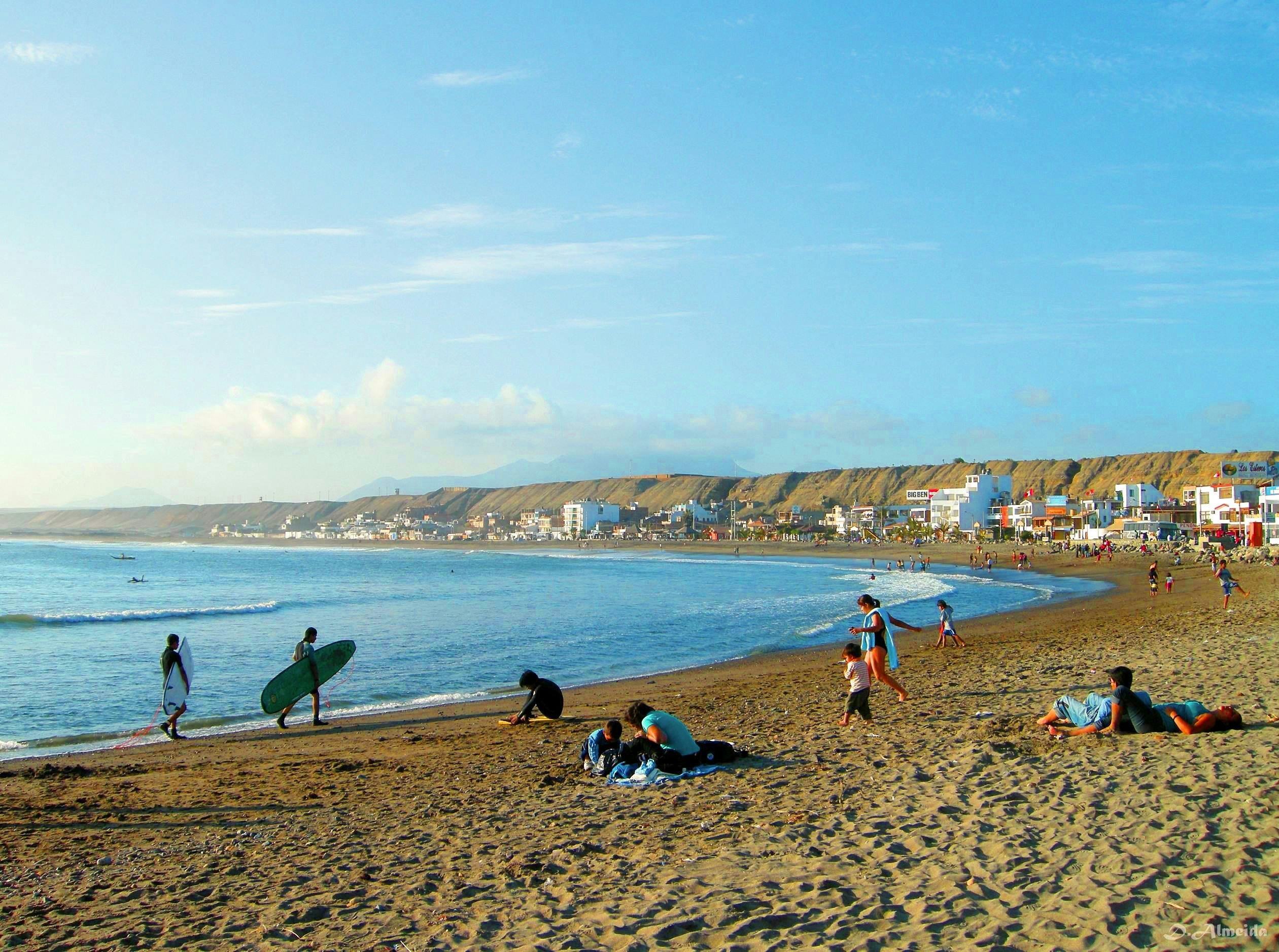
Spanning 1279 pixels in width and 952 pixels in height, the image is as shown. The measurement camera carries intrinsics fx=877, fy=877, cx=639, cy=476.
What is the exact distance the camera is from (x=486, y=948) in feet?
14.7

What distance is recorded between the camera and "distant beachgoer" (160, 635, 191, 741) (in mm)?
11953

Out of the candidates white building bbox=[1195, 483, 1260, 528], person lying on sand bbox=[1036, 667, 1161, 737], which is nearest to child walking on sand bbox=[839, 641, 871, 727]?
person lying on sand bbox=[1036, 667, 1161, 737]

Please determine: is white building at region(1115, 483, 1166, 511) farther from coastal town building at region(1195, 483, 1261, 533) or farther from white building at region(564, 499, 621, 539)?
white building at region(564, 499, 621, 539)

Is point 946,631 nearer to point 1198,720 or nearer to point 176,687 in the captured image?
point 1198,720

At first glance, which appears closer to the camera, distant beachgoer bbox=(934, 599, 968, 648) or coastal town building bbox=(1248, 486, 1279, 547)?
distant beachgoer bbox=(934, 599, 968, 648)

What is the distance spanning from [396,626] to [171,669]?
1634cm

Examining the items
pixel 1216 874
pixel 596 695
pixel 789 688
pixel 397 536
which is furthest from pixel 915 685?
pixel 397 536

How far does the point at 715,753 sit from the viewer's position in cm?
836

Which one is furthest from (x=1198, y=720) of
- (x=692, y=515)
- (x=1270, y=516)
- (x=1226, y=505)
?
(x=692, y=515)

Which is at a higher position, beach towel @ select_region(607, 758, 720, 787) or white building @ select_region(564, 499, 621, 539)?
beach towel @ select_region(607, 758, 720, 787)

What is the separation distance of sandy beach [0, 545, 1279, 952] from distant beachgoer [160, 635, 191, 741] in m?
0.81

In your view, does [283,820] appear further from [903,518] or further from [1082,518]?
[903,518]

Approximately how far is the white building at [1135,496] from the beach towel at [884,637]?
104994 mm

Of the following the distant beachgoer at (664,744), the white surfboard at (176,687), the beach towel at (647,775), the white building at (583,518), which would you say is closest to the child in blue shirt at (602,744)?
the distant beachgoer at (664,744)
